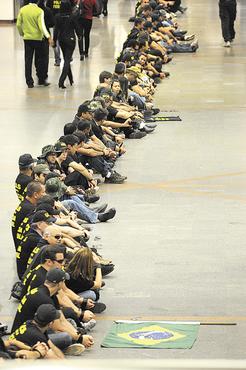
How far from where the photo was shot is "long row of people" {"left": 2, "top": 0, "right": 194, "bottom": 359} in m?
9.16

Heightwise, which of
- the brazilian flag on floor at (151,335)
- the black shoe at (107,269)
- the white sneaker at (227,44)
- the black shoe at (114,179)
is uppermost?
the brazilian flag on floor at (151,335)

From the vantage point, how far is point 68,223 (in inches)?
511

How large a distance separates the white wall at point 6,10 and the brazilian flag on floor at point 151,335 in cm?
3138

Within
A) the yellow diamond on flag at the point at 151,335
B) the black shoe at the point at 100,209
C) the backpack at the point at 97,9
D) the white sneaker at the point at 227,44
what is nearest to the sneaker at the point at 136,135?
the black shoe at the point at 100,209

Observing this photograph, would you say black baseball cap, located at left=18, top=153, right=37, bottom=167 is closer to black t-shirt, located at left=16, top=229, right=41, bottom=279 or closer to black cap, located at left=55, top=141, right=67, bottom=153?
black cap, located at left=55, top=141, right=67, bottom=153

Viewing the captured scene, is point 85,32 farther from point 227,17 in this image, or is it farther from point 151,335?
point 151,335

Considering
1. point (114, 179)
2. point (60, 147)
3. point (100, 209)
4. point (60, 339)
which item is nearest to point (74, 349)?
point (60, 339)

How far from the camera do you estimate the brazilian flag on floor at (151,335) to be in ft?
32.3

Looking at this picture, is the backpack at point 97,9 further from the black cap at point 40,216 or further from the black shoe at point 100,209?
the black cap at point 40,216

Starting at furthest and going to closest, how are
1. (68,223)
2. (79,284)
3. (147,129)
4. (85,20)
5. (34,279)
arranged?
1. (85,20)
2. (147,129)
3. (68,223)
4. (79,284)
5. (34,279)

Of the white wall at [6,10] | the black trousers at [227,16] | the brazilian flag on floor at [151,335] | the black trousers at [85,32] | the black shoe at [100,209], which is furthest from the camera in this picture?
the white wall at [6,10]

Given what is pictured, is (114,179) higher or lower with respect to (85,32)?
lower

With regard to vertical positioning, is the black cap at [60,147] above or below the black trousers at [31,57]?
above

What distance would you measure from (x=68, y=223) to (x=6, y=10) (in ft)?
96.2
